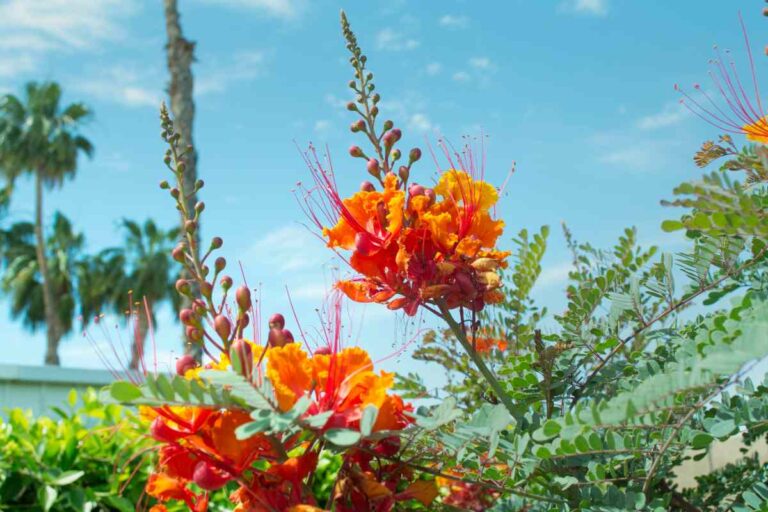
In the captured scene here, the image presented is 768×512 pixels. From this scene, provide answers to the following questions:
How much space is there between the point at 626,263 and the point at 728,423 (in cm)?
100

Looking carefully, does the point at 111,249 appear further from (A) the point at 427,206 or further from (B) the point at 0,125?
(A) the point at 427,206

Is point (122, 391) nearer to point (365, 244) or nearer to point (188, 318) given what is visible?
point (188, 318)

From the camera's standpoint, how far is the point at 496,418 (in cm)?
132

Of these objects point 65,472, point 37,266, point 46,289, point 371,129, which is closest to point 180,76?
point 65,472

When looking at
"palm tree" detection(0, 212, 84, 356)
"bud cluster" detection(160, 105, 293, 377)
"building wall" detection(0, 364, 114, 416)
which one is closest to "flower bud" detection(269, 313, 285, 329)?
"bud cluster" detection(160, 105, 293, 377)

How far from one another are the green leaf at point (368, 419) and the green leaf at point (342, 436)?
15 millimetres

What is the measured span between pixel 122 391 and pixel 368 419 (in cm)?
35

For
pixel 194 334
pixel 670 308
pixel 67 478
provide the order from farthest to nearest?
pixel 67 478
pixel 670 308
pixel 194 334

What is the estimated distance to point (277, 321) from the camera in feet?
4.52

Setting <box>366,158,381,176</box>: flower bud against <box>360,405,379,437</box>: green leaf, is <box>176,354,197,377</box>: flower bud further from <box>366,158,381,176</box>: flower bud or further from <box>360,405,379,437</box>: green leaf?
<box>366,158,381,176</box>: flower bud

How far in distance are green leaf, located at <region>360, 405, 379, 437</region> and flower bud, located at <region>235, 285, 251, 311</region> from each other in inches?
13.0

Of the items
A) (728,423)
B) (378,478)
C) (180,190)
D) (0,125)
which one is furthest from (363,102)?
(0,125)

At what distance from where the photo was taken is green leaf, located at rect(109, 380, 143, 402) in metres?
1.08

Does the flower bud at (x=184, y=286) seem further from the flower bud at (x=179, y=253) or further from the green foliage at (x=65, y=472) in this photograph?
the green foliage at (x=65, y=472)
